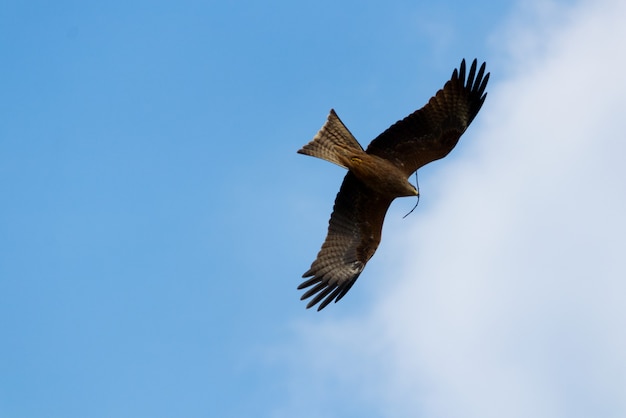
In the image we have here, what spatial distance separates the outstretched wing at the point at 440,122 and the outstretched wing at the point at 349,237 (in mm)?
665

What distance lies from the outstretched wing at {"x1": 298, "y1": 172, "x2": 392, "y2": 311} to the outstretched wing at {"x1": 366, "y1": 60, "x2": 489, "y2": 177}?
2.18 feet

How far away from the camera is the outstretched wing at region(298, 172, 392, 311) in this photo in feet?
53.3

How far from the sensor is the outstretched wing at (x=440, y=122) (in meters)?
16.0

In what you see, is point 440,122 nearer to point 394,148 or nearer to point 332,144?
point 394,148

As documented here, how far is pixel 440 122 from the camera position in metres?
16.0

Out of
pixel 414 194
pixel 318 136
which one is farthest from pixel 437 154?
pixel 318 136

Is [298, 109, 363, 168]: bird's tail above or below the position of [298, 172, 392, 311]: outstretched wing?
above

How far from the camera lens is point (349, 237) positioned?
16.6 metres

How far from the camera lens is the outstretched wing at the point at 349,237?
16250 mm

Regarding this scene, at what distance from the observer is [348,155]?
15961mm

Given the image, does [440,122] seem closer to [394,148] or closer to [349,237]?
[394,148]

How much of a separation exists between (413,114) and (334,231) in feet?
6.43

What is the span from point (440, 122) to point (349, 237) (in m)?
2.00

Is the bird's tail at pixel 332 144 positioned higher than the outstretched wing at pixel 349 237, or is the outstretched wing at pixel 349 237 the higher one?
the bird's tail at pixel 332 144
